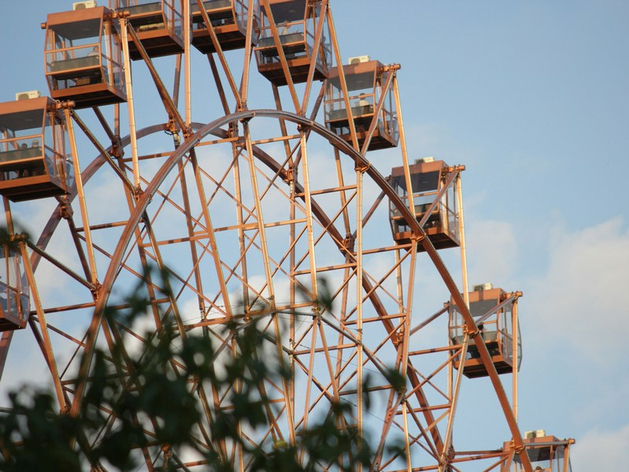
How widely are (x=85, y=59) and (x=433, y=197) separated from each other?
11.9 meters

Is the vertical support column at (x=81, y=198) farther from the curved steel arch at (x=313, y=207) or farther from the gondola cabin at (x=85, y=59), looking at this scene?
the gondola cabin at (x=85, y=59)

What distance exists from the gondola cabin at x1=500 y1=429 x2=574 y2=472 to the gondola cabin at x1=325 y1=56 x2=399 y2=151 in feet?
31.9

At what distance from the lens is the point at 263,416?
493 inches

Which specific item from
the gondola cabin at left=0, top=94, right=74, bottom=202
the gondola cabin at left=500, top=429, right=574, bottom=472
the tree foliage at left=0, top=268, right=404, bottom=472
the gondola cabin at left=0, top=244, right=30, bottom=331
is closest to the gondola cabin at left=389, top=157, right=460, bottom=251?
the gondola cabin at left=500, top=429, right=574, bottom=472

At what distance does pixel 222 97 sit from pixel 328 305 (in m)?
19.2

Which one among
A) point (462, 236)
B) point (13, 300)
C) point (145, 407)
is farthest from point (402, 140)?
point (145, 407)

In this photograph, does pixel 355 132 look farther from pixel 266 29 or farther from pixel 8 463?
pixel 8 463

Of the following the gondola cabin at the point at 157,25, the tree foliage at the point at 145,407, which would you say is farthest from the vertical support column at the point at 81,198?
the tree foliage at the point at 145,407

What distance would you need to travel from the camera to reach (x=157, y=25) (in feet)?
94.3

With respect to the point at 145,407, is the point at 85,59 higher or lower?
higher

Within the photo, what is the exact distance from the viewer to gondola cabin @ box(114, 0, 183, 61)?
2866 centimetres

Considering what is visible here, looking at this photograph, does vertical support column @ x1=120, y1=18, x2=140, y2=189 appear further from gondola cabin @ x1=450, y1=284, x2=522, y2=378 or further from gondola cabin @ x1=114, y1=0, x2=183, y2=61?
gondola cabin @ x1=450, y1=284, x2=522, y2=378

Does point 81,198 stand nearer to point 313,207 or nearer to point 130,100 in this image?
Result: point 130,100

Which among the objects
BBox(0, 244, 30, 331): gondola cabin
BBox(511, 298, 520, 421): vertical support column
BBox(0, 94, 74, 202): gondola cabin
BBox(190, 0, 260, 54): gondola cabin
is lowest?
BBox(0, 244, 30, 331): gondola cabin
